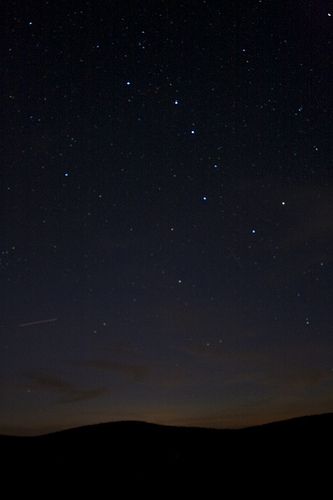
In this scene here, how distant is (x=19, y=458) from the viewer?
21.8m

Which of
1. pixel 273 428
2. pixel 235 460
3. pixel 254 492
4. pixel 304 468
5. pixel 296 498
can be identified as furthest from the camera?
pixel 273 428

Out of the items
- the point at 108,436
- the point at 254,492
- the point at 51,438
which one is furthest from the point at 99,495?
the point at 51,438

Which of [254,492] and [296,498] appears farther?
[254,492]

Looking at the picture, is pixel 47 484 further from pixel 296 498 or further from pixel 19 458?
pixel 296 498

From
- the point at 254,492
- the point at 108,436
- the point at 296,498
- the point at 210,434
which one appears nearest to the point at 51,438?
the point at 108,436

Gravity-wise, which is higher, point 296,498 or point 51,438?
point 51,438

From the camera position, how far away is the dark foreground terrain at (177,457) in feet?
57.5

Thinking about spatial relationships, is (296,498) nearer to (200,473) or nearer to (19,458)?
(200,473)

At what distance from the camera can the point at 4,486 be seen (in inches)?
706

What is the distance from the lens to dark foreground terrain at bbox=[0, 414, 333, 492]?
17516 mm

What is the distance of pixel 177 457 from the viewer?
20672mm

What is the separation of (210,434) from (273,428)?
2.98 m

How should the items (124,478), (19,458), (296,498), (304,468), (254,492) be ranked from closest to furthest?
(296,498) < (254,492) < (304,468) < (124,478) < (19,458)

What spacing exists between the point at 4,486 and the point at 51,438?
8.18 metres
